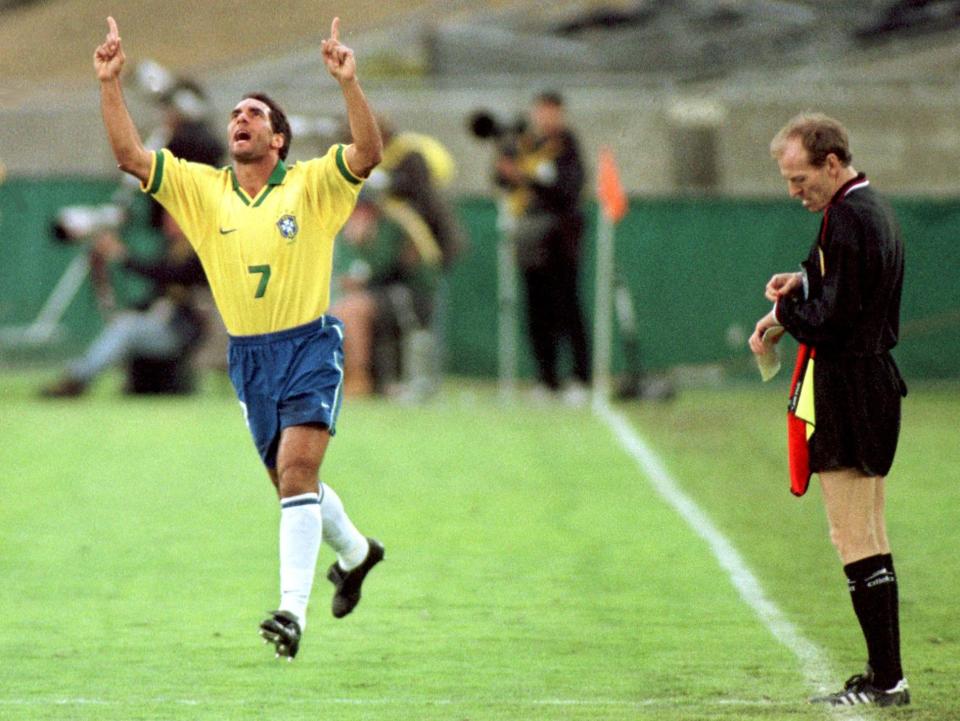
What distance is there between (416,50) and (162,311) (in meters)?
10.3

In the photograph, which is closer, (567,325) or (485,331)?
(567,325)

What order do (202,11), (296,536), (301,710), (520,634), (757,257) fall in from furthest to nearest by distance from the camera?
(202,11) → (757,257) → (520,634) → (296,536) → (301,710)

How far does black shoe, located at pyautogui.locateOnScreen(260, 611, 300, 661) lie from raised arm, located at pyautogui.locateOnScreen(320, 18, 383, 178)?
174 centimetres

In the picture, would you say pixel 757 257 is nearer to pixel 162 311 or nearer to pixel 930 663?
pixel 162 311

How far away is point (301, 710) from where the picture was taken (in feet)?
21.7

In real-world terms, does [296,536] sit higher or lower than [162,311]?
higher

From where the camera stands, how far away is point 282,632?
6.70 m

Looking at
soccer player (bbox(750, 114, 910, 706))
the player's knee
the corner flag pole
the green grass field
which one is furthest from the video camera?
soccer player (bbox(750, 114, 910, 706))

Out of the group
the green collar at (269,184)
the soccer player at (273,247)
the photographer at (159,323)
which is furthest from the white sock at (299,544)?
the photographer at (159,323)

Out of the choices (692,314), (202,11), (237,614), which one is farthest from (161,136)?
(202,11)

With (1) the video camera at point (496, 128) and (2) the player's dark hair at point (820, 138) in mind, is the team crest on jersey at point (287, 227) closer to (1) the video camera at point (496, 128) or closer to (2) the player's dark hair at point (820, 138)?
(2) the player's dark hair at point (820, 138)

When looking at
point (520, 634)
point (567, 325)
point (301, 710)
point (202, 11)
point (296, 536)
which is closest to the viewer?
point (301, 710)

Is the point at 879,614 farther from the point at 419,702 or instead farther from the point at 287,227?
the point at 287,227

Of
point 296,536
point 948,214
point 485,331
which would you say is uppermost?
point 296,536
